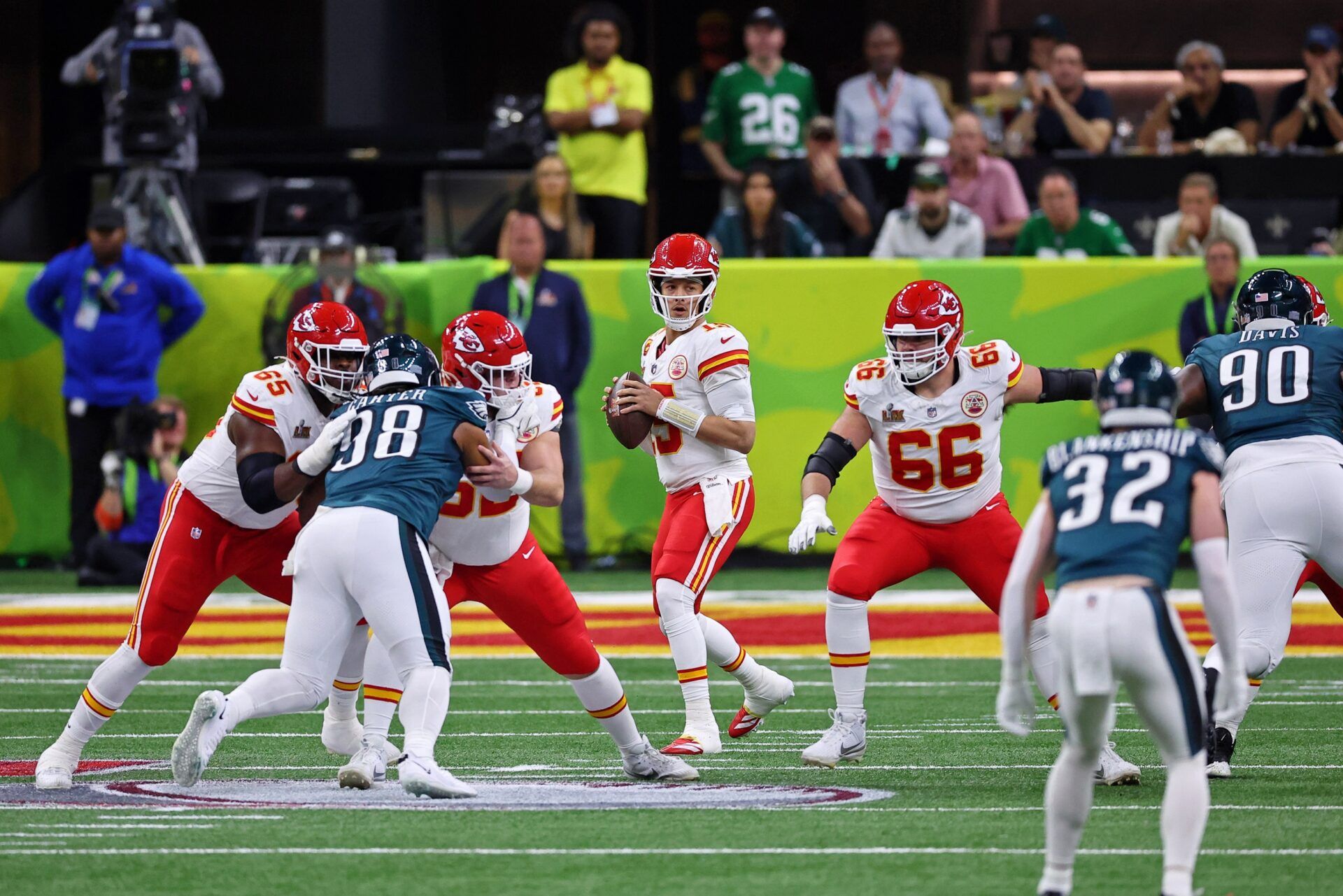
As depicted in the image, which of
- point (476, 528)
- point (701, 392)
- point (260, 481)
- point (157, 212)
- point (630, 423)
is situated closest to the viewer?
point (260, 481)

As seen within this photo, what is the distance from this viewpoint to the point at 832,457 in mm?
6723

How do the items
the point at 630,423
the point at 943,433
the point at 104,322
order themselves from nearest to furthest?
the point at 943,433 < the point at 630,423 < the point at 104,322

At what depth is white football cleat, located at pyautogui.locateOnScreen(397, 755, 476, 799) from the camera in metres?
5.55

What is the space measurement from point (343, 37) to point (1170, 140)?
680 cm

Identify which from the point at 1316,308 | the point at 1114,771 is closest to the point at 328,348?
the point at 1114,771

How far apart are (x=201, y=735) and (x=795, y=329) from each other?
24.6 ft

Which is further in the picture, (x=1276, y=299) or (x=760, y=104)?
(x=760, y=104)

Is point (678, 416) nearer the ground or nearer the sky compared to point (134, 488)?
nearer the sky

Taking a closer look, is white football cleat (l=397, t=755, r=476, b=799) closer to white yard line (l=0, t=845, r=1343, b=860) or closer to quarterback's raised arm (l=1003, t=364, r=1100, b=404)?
white yard line (l=0, t=845, r=1343, b=860)

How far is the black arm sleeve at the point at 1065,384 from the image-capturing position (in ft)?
22.0

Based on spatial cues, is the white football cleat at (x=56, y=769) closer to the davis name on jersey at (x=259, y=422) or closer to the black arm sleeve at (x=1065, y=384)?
the davis name on jersey at (x=259, y=422)

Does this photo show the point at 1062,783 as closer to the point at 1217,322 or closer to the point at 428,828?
the point at 428,828

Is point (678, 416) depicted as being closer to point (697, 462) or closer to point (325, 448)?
point (697, 462)

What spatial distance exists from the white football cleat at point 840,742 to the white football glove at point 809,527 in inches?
24.2
